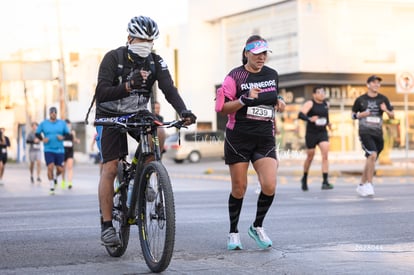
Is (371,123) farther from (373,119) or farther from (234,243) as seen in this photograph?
(234,243)

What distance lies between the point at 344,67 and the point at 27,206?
1269 inches

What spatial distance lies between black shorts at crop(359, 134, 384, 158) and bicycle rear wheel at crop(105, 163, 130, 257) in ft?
25.6

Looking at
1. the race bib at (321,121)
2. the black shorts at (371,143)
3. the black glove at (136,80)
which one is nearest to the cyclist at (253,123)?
the black glove at (136,80)

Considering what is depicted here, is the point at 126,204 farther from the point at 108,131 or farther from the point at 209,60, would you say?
the point at 209,60

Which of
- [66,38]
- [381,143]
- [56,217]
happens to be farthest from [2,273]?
[66,38]

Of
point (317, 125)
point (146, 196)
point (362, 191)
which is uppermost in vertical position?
point (317, 125)

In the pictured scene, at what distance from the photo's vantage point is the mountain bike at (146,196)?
599 cm

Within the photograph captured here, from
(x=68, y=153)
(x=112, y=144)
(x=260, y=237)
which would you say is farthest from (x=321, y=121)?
(x=112, y=144)

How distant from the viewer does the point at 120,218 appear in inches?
272

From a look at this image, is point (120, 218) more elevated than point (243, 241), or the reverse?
point (120, 218)

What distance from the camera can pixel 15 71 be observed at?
42.6 metres

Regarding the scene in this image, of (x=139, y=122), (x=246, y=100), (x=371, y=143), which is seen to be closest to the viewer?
(x=139, y=122)

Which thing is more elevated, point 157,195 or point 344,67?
point 344,67

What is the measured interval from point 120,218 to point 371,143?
7.99 m
